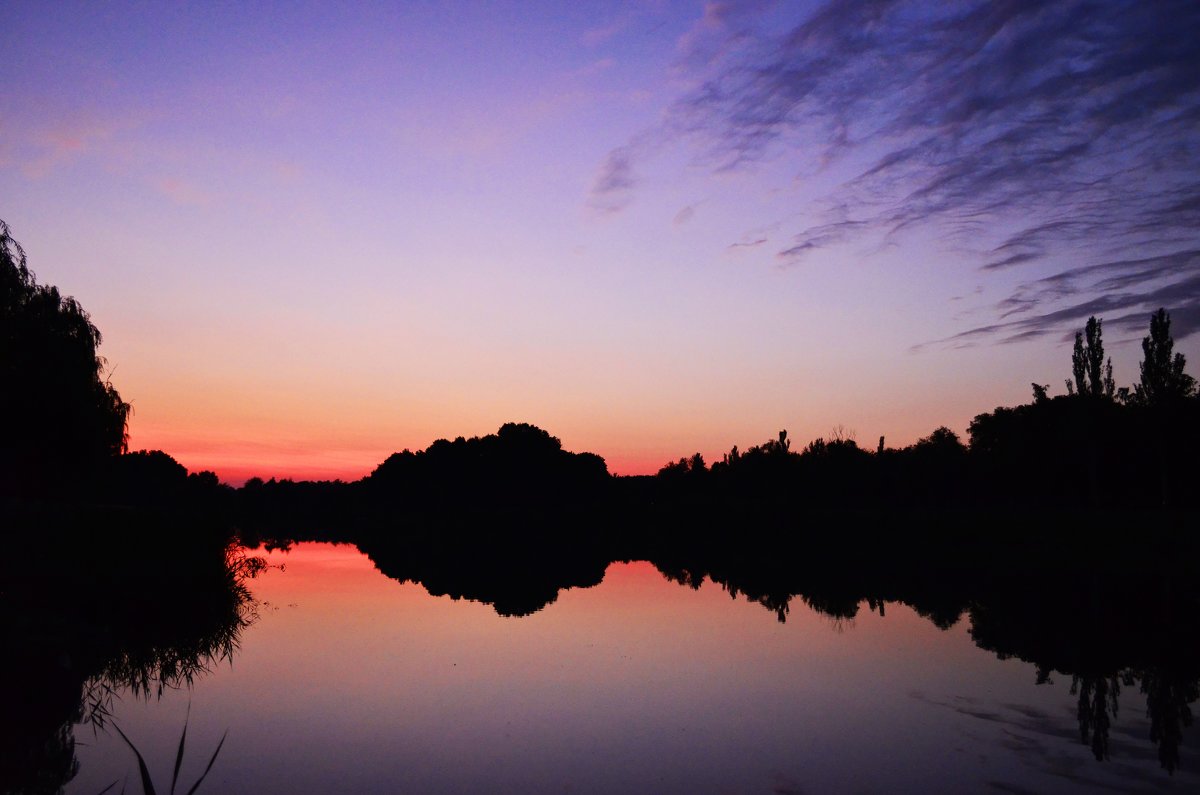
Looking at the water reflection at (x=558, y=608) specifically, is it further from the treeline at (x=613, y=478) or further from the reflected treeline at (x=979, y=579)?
the treeline at (x=613, y=478)

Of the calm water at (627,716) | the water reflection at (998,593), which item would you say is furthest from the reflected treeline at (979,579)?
the calm water at (627,716)

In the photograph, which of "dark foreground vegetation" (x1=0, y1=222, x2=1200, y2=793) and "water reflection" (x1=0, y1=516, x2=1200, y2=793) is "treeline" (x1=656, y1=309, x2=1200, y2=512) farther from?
"water reflection" (x1=0, y1=516, x2=1200, y2=793)

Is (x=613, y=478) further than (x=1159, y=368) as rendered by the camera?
Yes

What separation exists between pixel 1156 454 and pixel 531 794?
199 ft

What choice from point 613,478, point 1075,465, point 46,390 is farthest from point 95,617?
point 613,478

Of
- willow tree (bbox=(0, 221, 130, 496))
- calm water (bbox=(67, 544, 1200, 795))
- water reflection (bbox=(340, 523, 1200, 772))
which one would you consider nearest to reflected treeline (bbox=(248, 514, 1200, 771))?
water reflection (bbox=(340, 523, 1200, 772))

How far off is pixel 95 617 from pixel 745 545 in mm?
38473

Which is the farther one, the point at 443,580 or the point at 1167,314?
the point at 1167,314

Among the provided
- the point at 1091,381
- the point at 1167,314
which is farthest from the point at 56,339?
the point at 1167,314

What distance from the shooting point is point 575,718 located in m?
13.0

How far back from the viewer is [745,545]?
169ft

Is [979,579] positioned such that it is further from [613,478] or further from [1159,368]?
[613,478]

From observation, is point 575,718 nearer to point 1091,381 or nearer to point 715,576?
point 715,576

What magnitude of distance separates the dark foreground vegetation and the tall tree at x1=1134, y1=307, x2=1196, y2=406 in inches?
4.6
